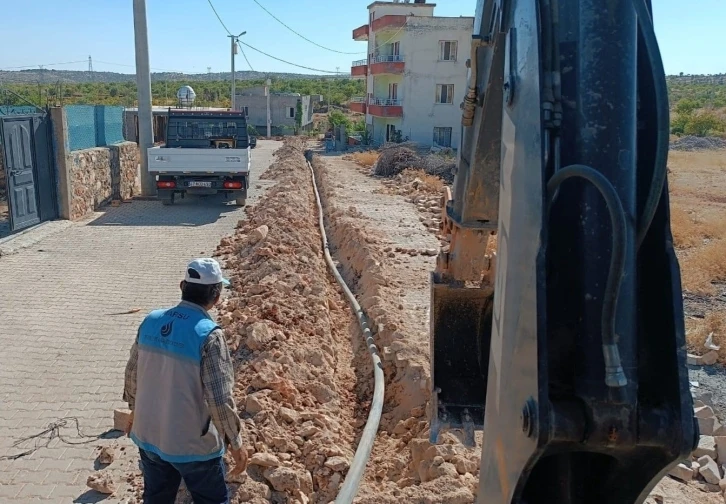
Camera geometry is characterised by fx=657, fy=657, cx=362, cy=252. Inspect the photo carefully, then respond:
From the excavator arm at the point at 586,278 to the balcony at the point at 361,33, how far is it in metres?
50.4

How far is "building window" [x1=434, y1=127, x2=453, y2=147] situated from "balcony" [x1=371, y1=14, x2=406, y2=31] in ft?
23.4

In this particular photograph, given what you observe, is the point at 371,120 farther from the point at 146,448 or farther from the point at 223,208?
the point at 146,448

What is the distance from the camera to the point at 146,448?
3.50m

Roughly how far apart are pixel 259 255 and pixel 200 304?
24.3ft

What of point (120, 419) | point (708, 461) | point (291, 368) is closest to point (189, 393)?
point (120, 419)

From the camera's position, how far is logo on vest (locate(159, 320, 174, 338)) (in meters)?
3.34

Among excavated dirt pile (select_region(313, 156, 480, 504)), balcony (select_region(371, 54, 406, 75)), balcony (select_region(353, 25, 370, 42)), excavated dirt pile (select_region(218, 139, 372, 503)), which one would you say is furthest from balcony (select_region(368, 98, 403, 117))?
excavated dirt pile (select_region(313, 156, 480, 504))

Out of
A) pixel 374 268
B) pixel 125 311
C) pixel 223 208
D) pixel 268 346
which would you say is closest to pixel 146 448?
pixel 268 346

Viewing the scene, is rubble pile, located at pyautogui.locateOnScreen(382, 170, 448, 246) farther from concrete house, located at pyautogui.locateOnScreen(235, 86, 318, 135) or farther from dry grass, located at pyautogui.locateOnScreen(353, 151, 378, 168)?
concrete house, located at pyautogui.locateOnScreen(235, 86, 318, 135)

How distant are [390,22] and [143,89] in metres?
28.4

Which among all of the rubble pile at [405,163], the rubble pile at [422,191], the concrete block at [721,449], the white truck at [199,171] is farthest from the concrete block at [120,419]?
the rubble pile at [405,163]

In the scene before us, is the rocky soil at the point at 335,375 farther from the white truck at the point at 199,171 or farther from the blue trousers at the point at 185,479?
the white truck at the point at 199,171

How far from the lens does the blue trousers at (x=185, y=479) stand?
3500 millimetres

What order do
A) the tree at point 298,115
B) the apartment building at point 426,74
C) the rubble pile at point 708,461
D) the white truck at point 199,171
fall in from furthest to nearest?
the tree at point 298,115 → the apartment building at point 426,74 → the white truck at point 199,171 → the rubble pile at point 708,461
